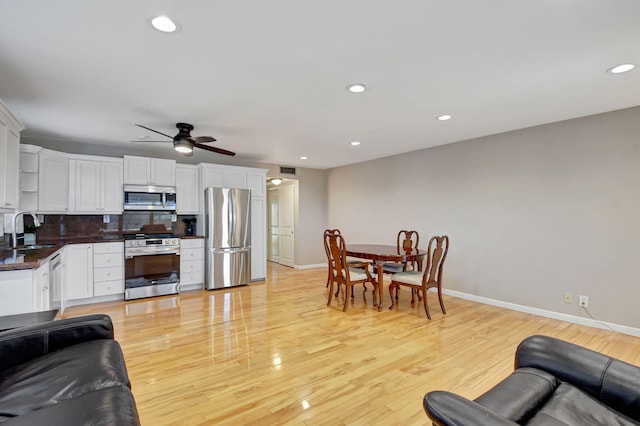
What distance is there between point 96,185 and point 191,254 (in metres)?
1.77

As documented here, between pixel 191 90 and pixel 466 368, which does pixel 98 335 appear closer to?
pixel 191 90

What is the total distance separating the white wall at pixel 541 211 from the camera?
3.32 meters

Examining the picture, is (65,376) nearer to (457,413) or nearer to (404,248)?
(457,413)

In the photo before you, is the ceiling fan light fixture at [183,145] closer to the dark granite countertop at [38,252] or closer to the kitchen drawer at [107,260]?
the dark granite countertop at [38,252]

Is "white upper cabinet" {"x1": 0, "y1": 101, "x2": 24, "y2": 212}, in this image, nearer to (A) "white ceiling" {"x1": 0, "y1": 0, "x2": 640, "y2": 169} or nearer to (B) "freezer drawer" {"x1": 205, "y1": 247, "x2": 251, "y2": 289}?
(A) "white ceiling" {"x1": 0, "y1": 0, "x2": 640, "y2": 169}

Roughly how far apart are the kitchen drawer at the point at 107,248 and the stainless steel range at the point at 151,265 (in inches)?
3.6

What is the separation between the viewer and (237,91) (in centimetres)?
281

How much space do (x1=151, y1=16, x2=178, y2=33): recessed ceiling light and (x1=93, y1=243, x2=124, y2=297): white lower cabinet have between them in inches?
149

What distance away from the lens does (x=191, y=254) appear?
5.16m

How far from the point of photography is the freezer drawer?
516 cm

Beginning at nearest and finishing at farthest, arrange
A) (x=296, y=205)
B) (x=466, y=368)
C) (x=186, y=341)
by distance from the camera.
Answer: (x=466, y=368)
(x=186, y=341)
(x=296, y=205)

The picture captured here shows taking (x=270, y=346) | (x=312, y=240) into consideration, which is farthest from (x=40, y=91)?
(x=312, y=240)

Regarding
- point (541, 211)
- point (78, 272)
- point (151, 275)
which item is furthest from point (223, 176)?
point (541, 211)

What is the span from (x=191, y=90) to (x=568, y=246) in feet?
15.1
